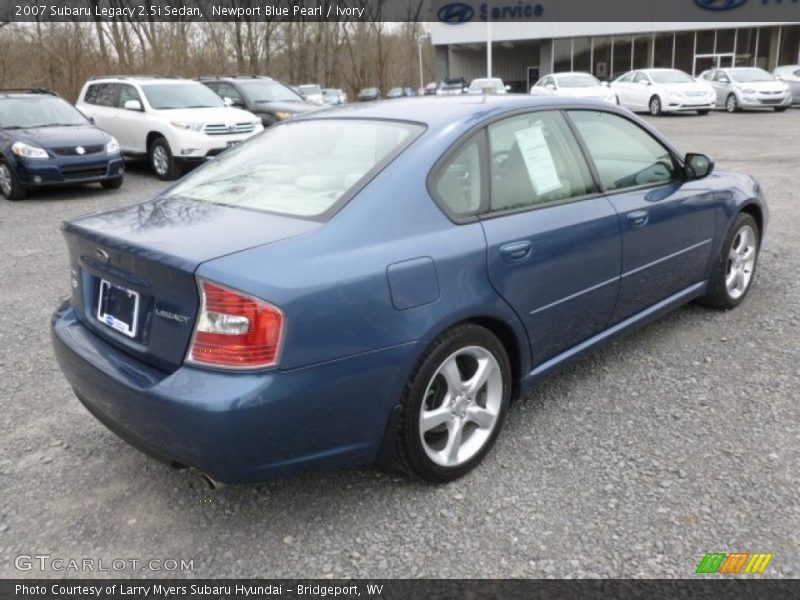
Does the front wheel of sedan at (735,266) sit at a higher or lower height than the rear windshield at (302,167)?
lower

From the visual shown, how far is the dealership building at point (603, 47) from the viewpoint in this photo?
33844 millimetres

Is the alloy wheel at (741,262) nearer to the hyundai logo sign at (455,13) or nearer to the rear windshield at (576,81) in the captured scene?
the rear windshield at (576,81)

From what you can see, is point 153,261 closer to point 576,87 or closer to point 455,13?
point 576,87

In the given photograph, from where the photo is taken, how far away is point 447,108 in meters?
3.15

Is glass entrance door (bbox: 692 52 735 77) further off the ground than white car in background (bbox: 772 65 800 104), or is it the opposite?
glass entrance door (bbox: 692 52 735 77)

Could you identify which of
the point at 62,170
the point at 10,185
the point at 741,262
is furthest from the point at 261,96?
the point at 741,262

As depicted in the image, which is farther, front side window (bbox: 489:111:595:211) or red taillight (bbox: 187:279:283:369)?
front side window (bbox: 489:111:595:211)

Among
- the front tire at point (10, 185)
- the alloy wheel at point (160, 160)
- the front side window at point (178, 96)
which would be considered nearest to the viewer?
the front tire at point (10, 185)

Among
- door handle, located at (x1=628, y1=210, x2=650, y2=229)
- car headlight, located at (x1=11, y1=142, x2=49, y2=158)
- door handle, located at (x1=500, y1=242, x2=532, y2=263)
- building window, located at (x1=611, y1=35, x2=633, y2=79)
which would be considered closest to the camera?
door handle, located at (x1=500, y1=242, x2=532, y2=263)

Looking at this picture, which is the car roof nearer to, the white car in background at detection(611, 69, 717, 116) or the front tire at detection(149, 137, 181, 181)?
the front tire at detection(149, 137, 181, 181)

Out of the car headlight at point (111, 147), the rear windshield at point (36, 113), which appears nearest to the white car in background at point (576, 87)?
the car headlight at point (111, 147)

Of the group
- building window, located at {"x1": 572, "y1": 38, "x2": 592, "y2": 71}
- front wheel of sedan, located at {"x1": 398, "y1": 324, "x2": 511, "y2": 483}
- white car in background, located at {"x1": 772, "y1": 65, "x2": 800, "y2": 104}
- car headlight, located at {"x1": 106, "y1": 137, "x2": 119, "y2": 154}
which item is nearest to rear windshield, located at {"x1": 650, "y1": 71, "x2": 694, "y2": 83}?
white car in background, located at {"x1": 772, "y1": 65, "x2": 800, "y2": 104}

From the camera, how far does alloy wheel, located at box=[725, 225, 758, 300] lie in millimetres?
4582

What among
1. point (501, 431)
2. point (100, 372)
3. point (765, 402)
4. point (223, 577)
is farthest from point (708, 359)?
point (100, 372)
